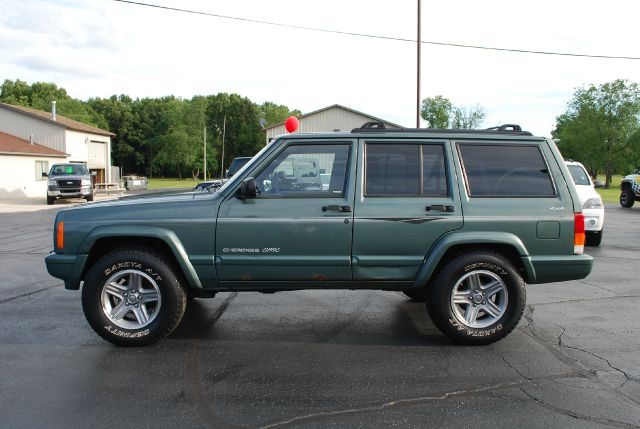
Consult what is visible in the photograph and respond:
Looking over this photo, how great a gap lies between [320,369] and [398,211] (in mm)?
1488

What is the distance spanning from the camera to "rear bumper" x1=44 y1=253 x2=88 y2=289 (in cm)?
427

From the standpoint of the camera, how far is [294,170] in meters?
4.43

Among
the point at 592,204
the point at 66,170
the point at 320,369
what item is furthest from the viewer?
the point at 66,170

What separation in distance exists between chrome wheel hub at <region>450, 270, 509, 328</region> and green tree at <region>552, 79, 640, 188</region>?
63.0 meters

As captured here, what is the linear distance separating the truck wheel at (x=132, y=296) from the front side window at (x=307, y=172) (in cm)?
117

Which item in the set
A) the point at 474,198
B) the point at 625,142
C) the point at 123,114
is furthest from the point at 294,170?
the point at 123,114

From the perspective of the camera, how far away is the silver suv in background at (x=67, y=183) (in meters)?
23.8

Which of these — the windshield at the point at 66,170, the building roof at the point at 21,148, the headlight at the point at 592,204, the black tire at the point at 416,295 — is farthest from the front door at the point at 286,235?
the building roof at the point at 21,148

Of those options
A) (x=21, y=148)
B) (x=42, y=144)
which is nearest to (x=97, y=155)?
(x=42, y=144)

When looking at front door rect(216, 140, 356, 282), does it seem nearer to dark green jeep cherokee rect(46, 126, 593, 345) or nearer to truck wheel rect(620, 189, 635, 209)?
dark green jeep cherokee rect(46, 126, 593, 345)

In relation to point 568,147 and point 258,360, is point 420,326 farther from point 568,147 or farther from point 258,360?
point 568,147

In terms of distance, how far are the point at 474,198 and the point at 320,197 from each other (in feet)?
4.55

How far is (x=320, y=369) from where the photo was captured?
3889 millimetres

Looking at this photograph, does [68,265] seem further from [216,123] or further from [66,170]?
[216,123]
